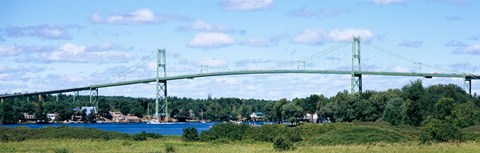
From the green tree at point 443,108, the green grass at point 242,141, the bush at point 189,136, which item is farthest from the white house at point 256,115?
the bush at point 189,136

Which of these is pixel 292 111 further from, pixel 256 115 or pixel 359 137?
pixel 359 137

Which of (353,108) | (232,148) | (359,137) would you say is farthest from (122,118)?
(232,148)

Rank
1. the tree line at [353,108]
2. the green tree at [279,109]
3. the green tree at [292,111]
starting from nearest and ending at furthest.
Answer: the tree line at [353,108] < the green tree at [292,111] < the green tree at [279,109]

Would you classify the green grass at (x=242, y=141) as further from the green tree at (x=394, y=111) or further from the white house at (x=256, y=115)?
the white house at (x=256, y=115)

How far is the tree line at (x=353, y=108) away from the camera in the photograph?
60156 mm

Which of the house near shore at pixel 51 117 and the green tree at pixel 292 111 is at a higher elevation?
the green tree at pixel 292 111

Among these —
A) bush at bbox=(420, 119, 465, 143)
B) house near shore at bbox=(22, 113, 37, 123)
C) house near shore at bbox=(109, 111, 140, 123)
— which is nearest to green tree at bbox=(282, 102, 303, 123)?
house near shore at bbox=(22, 113, 37, 123)

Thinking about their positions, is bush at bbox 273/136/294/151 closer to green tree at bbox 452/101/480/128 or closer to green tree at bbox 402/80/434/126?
green tree at bbox 452/101/480/128

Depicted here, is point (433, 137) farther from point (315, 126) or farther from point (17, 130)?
point (17, 130)

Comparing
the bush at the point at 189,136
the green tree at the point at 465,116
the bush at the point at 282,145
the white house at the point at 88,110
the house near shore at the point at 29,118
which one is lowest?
the house near shore at the point at 29,118

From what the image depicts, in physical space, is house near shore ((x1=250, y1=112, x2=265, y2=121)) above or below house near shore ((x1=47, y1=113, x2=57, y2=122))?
below

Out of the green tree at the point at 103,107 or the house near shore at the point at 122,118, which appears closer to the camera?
the green tree at the point at 103,107

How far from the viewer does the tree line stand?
197ft

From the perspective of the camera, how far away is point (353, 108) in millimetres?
73375
